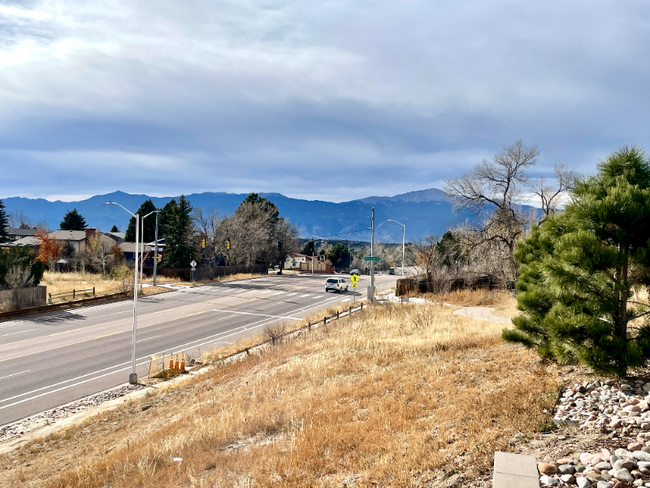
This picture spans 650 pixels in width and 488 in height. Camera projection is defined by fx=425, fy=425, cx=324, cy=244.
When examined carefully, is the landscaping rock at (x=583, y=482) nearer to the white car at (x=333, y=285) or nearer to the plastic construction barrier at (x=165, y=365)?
the plastic construction barrier at (x=165, y=365)

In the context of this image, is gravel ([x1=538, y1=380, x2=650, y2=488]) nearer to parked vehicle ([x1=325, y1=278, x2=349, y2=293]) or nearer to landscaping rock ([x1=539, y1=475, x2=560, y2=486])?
landscaping rock ([x1=539, y1=475, x2=560, y2=486])

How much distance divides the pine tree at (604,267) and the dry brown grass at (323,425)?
1180mm

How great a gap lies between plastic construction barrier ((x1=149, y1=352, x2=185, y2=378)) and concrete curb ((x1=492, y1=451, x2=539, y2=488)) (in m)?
16.2

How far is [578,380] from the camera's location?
308 inches

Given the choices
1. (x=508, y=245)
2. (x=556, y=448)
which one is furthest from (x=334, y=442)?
(x=508, y=245)

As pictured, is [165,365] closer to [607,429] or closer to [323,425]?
[323,425]

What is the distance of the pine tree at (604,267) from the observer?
6695 millimetres

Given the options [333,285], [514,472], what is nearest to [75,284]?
[333,285]

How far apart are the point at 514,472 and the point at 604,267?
380 cm

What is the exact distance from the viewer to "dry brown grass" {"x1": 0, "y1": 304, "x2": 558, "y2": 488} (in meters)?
6.29

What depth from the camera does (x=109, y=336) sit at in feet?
81.7

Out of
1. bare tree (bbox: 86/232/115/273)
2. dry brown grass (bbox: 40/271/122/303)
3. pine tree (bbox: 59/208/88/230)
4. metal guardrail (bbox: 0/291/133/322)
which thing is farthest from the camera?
pine tree (bbox: 59/208/88/230)

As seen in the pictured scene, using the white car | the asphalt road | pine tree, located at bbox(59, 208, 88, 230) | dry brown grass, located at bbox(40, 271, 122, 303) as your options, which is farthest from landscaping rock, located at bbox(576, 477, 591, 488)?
pine tree, located at bbox(59, 208, 88, 230)

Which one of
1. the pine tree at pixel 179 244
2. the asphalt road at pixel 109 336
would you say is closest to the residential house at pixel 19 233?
the pine tree at pixel 179 244
